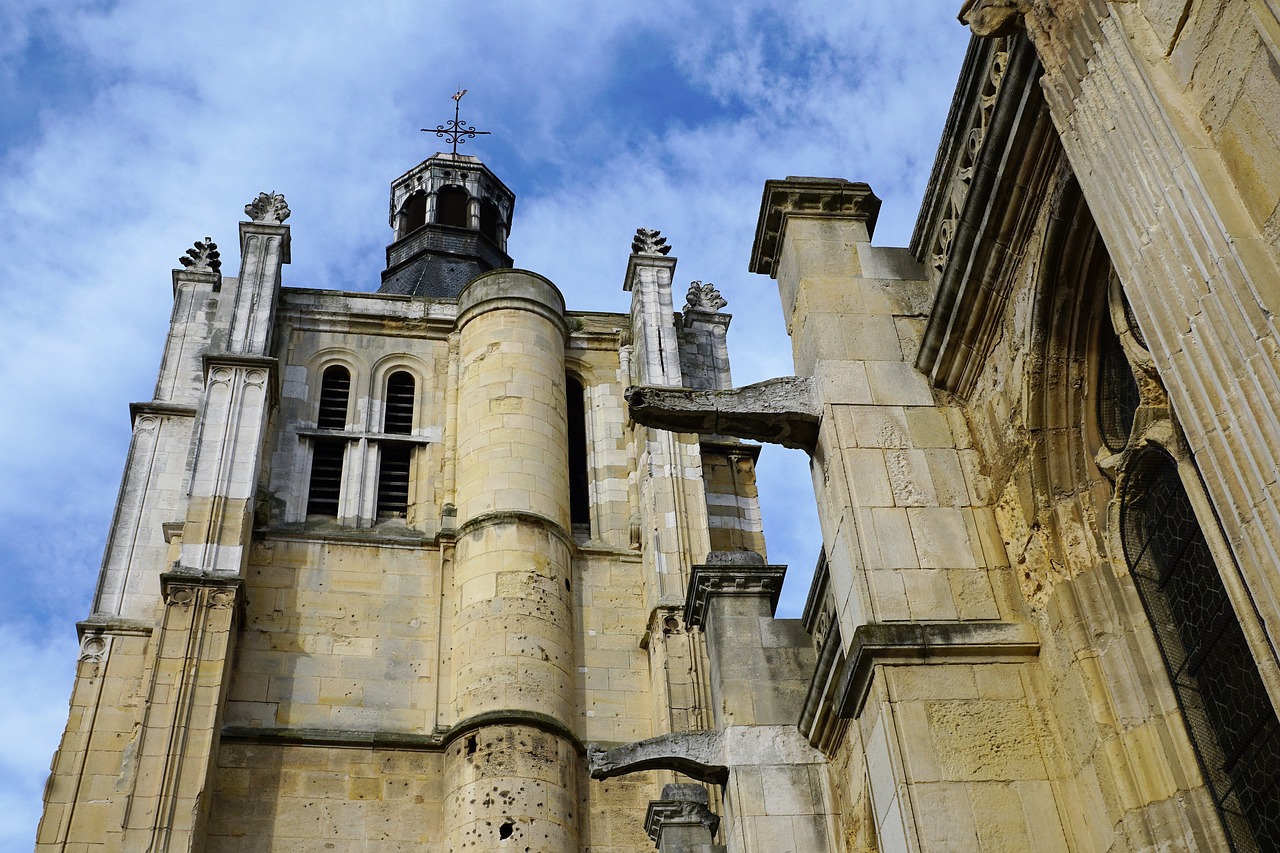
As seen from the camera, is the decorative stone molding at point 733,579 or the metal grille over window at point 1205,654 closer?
the metal grille over window at point 1205,654

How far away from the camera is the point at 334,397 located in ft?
60.8

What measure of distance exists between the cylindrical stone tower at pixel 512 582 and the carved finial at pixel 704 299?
208 cm

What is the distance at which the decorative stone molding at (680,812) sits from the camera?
11.1 metres

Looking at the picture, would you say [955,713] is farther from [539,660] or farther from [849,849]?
[539,660]

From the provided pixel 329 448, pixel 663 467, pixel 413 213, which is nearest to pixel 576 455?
pixel 663 467

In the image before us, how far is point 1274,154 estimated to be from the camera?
12.1 ft

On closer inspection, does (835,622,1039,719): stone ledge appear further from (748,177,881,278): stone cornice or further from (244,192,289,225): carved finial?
(244,192,289,225): carved finial

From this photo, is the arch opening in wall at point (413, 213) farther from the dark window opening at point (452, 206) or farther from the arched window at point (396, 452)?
the arched window at point (396, 452)

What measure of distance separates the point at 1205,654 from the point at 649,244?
15.7 m

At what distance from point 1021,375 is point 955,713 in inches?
56.7

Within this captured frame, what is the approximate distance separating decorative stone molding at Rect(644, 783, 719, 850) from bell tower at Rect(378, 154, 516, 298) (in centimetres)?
1417

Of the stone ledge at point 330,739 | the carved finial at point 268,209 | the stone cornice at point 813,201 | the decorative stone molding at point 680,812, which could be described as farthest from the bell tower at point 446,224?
the stone cornice at point 813,201

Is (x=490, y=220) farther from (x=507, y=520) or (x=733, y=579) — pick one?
(x=733, y=579)

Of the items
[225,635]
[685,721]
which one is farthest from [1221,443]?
[225,635]
